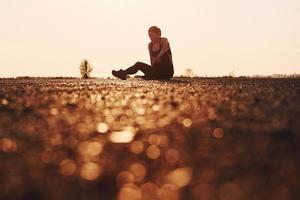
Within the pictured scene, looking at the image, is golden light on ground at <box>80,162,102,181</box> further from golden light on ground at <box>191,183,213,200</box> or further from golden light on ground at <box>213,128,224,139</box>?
golden light on ground at <box>213,128,224,139</box>

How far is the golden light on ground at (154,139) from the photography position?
8.92 ft

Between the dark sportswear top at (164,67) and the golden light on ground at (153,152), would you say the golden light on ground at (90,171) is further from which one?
the dark sportswear top at (164,67)

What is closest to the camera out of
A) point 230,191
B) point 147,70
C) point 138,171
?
point 230,191

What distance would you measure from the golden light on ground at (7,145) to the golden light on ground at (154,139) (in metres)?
0.62

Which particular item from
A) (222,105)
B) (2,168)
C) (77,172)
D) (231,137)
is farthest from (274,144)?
(222,105)

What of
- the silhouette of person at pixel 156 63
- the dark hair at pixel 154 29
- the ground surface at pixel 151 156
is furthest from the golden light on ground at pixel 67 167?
the dark hair at pixel 154 29

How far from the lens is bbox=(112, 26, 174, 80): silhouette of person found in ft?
52.0

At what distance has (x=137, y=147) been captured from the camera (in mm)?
2537

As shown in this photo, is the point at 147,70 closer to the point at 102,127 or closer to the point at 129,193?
the point at 102,127

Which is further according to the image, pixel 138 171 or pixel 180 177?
pixel 138 171

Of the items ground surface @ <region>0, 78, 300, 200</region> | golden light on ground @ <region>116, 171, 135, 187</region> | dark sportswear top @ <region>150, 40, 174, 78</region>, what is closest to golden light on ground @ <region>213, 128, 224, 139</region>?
ground surface @ <region>0, 78, 300, 200</region>

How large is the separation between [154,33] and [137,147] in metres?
13.6

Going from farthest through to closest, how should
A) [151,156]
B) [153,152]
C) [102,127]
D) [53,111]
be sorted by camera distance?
1. [53,111]
2. [102,127]
3. [153,152]
4. [151,156]

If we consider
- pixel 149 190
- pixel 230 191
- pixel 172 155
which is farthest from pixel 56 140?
pixel 230 191
